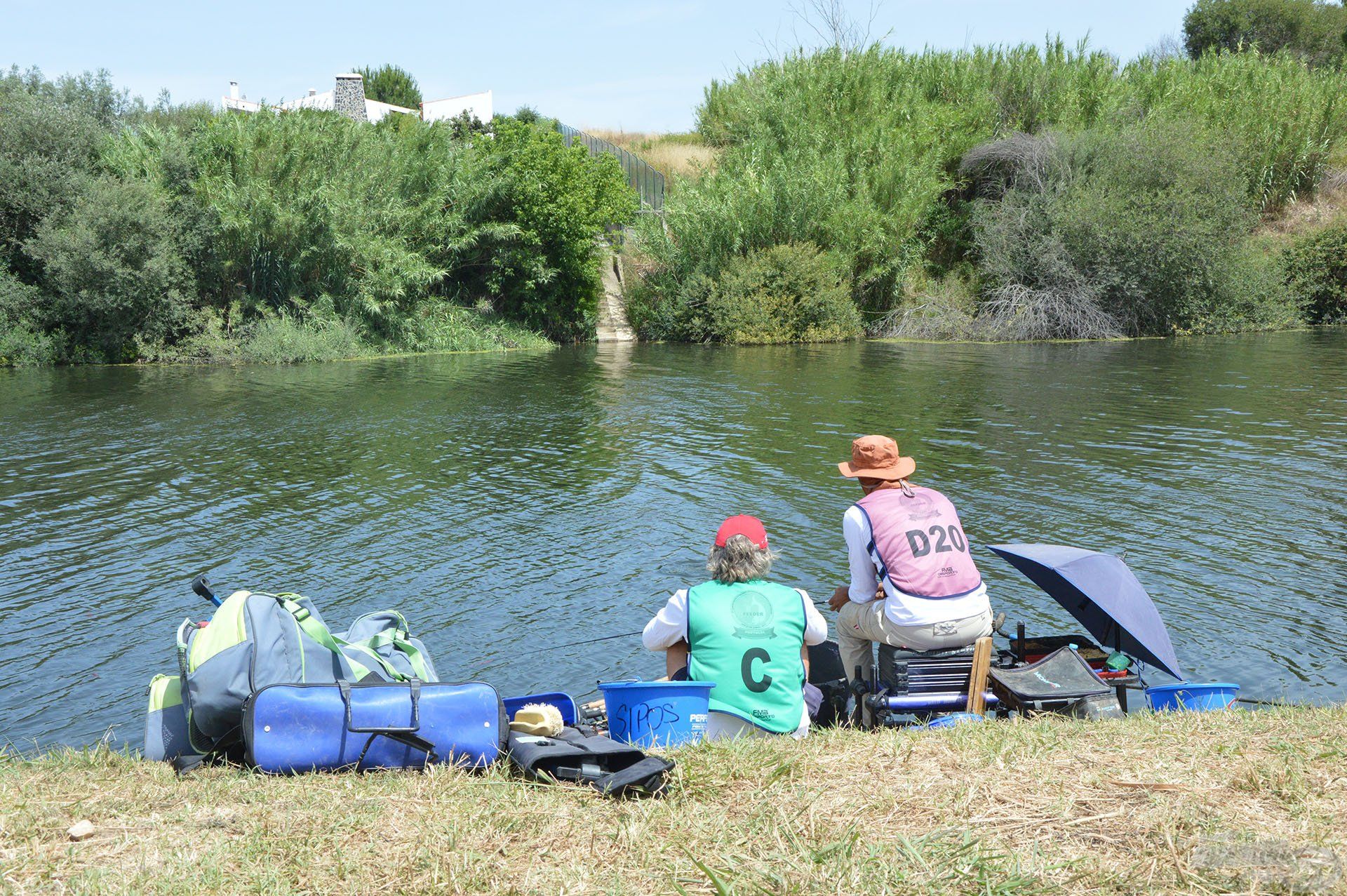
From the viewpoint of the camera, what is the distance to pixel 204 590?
16.6 feet

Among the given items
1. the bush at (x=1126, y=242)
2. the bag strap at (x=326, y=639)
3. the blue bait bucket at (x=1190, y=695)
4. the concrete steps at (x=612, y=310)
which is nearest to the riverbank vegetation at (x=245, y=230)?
the concrete steps at (x=612, y=310)

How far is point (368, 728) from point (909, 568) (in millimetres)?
2760

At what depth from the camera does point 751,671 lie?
4734 millimetres

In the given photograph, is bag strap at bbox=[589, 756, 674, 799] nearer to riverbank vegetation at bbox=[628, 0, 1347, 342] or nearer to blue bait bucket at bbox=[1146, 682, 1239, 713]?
blue bait bucket at bbox=[1146, 682, 1239, 713]

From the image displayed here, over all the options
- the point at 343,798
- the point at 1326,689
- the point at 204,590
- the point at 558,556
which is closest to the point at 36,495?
the point at 558,556

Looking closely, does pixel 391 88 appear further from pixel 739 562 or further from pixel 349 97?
pixel 739 562

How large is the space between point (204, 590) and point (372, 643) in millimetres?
877

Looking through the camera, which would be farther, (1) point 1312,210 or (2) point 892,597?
(1) point 1312,210

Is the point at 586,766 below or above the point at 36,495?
above

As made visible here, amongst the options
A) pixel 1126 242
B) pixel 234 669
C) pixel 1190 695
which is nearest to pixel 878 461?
pixel 1190 695

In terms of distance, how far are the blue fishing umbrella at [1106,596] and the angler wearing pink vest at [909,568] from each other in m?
0.69

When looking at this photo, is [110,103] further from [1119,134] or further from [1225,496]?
[1225,496]

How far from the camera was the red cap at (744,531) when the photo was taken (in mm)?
4855

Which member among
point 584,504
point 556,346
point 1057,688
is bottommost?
point 584,504
